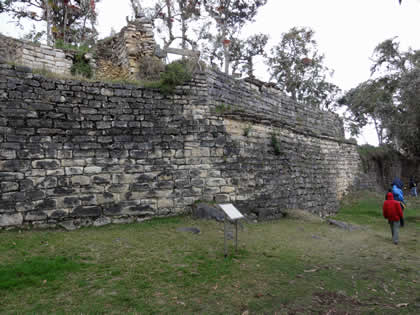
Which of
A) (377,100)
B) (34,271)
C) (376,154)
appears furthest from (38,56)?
(377,100)

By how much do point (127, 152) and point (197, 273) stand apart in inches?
150

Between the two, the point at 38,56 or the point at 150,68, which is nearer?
the point at 150,68

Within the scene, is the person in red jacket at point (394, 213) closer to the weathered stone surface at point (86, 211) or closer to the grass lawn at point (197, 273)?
the grass lawn at point (197, 273)

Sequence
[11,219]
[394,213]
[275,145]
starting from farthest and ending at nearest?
[275,145] < [394,213] < [11,219]

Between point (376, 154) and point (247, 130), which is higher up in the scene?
point (247, 130)

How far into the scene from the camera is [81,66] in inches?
361

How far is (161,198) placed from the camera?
750cm

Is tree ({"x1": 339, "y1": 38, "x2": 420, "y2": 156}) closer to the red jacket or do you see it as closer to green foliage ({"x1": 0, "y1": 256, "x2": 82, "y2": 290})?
the red jacket

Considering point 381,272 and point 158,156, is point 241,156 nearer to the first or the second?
point 158,156

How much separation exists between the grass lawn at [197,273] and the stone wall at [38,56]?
5.06m

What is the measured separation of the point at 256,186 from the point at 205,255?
395cm

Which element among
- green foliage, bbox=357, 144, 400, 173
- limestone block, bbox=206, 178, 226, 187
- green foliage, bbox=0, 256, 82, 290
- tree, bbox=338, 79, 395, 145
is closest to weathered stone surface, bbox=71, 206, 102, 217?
green foliage, bbox=0, 256, 82, 290

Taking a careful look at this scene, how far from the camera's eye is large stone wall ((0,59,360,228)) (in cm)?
642

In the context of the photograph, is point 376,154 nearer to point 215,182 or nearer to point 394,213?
point 394,213
